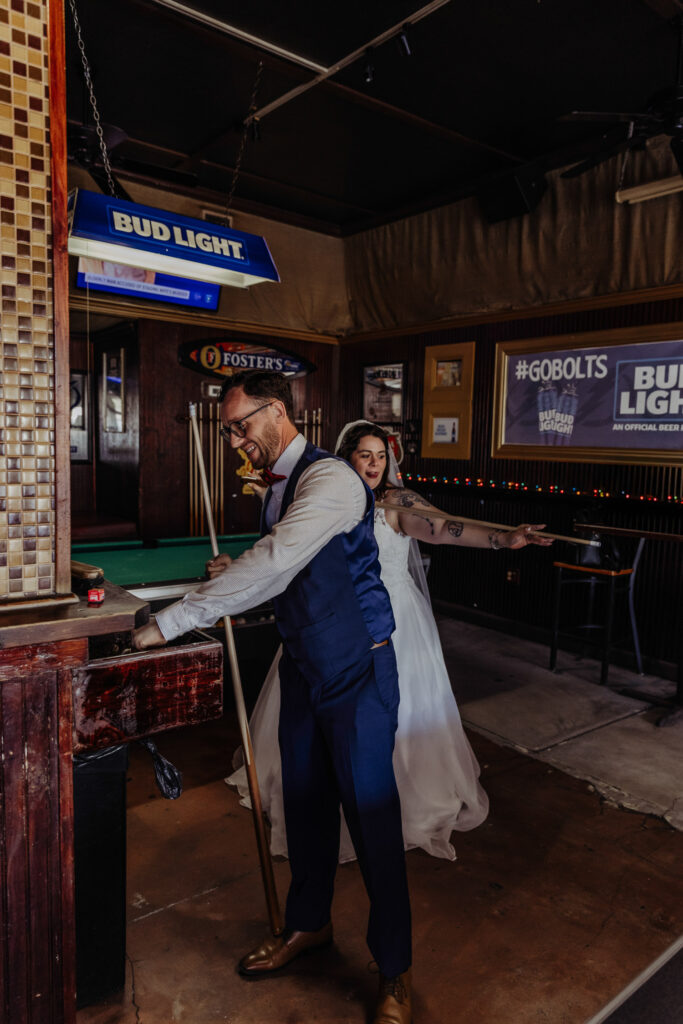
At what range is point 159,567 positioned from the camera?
167 inches

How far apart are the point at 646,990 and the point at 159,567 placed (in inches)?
124

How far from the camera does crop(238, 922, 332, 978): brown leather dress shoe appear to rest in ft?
7.25

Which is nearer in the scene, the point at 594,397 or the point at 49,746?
the point at 49,746

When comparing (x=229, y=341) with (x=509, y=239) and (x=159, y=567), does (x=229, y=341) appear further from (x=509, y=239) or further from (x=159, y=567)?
(x=159, y=567)

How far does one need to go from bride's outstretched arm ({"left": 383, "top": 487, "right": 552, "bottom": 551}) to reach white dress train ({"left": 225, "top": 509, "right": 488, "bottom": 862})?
12cm

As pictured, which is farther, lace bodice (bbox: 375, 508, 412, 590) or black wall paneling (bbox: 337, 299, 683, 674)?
black wall paneling (bbox: 337, 299, 683, 674)

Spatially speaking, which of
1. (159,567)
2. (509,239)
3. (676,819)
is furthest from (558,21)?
(676,819)

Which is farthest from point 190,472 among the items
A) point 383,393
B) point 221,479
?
point 383,393

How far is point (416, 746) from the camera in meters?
3.13

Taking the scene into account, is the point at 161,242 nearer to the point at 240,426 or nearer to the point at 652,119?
the point at 240,426

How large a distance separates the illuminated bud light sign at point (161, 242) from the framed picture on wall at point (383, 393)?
343 centimetres

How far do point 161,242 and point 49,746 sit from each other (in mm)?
2749

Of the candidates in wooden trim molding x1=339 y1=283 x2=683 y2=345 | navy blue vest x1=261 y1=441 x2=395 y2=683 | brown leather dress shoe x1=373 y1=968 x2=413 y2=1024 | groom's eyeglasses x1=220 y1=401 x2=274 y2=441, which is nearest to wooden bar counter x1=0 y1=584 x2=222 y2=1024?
navy blue vest x1=261 y1=441 x2=395 y2=683

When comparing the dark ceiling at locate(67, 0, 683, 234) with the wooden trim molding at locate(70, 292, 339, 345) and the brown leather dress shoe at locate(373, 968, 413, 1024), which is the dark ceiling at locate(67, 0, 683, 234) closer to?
the wooden trim molding at locate(70, 292, 339, 345)
